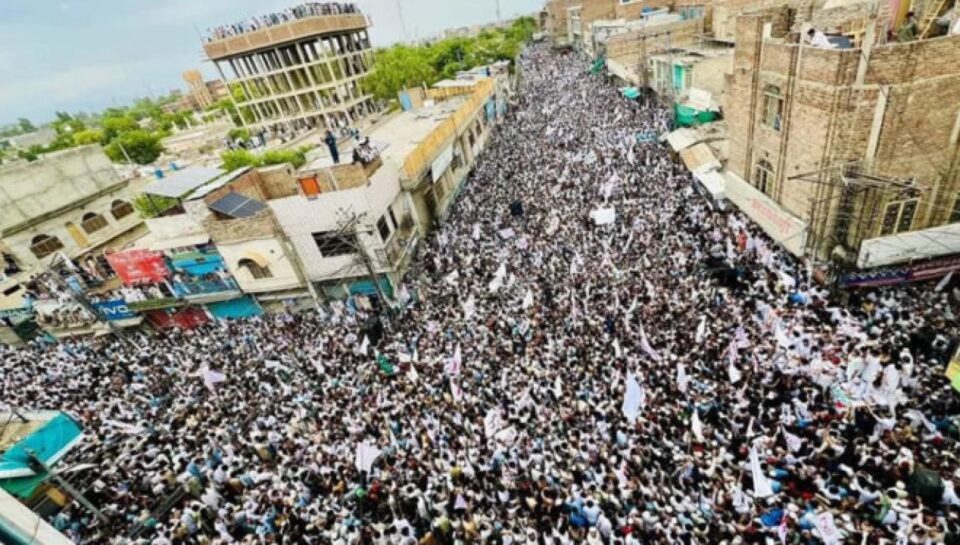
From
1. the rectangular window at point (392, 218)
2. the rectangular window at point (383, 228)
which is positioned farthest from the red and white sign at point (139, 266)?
the rectangular window at point (392, 218)

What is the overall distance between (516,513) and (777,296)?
A: 1022 cm

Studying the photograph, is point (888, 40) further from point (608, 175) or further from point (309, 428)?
point (309, 428)

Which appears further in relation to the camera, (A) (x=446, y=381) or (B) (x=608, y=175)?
(B) (x=608, y=175)

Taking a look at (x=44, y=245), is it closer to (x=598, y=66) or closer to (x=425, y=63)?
(x=425, y=63)

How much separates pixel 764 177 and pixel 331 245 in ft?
57.5

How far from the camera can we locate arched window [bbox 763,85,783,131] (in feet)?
50.5

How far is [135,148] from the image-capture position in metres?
53.2

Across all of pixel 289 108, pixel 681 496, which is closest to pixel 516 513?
pixel 681 496

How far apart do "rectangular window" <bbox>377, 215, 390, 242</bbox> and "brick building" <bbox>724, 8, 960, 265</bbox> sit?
14687 mm

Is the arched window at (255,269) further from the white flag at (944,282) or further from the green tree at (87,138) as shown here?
the green tree at (87,138)

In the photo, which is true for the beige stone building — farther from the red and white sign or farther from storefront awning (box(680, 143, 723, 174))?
storefront awning (box(680, 143, 723, 174))

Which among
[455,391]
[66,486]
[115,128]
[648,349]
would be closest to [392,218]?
[455,391]

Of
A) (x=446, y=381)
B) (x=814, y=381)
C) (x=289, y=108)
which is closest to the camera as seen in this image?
(x=814, y=381)

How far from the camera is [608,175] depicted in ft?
79.6
